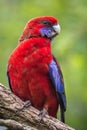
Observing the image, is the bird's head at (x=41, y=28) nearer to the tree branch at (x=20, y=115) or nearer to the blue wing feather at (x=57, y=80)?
the blue wing feather at (x=57, y=80)

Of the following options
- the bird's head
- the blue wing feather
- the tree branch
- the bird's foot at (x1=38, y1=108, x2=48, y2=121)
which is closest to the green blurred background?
the bird's head

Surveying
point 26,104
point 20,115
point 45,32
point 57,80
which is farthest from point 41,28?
point 20,115

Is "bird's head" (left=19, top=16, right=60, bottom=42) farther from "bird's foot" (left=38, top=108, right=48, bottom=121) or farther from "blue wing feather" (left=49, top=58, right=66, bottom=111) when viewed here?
"bird's foot" (left=38, top=108, right=48, bottom=121)

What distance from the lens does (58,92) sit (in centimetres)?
809

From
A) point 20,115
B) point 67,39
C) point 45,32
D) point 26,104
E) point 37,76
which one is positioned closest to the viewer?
point 20,115

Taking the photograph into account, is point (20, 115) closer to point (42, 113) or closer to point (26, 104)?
point (26, 104)

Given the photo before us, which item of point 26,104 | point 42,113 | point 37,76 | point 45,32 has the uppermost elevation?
point 45,32

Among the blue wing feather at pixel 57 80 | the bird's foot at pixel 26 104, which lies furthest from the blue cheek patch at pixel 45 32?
the bird's foot at pixel 26 104

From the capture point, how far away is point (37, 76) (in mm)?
7938

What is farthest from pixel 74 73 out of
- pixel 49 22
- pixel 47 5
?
pixel 47 5

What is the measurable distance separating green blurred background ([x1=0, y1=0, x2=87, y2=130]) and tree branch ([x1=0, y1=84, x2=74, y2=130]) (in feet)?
5.42

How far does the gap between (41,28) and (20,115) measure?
131 centimetres

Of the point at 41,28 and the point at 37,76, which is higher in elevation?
the point at 41,28

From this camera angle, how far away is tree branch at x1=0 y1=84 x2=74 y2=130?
743cm
